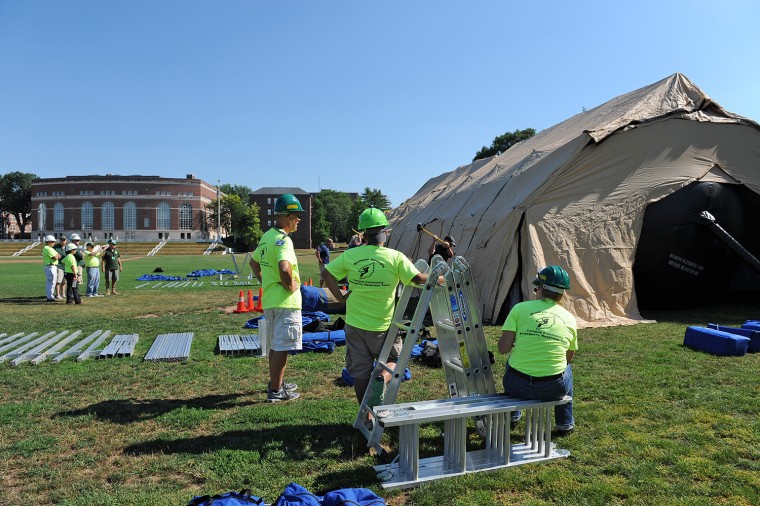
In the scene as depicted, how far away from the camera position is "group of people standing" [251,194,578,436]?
436 cm

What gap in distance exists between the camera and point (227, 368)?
7.62 metres

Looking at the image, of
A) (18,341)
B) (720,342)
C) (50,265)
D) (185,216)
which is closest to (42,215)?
(185,216)

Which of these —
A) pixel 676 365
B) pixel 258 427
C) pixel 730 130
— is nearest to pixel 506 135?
pixel 730 130

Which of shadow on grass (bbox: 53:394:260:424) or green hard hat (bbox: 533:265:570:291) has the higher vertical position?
green hard hat (bbox: 533:265:570:291)

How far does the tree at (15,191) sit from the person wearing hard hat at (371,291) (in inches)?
5637

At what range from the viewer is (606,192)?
39.2 feet

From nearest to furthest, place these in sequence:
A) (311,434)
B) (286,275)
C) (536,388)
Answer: (536,388)
(311,434)
(286,275)

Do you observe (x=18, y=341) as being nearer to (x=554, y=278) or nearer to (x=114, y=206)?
(x=554, y=278)

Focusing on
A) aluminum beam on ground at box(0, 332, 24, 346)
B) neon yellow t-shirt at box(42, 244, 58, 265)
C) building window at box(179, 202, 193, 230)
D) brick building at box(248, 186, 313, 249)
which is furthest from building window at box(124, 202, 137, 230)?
aluminum beam on ground at box(0, 332, 24, 346)

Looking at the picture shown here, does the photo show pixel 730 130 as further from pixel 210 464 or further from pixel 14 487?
pixel 14 487

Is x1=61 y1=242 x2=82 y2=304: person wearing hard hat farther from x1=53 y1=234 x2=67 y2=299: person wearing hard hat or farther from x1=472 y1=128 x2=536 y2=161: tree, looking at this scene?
x1=472 y1=128 x2=536 y2=161: tree

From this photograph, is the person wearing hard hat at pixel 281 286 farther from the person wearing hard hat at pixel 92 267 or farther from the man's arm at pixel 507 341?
the person wearing hard hat at pixel 92 267

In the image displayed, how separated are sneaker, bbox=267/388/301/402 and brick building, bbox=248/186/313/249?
3713 inches

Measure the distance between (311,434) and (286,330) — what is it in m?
1.22
